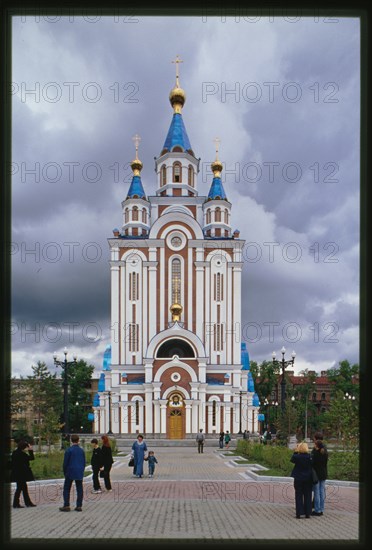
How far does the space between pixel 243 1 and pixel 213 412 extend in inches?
1671

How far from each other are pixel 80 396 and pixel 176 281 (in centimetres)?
2369

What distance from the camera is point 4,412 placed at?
159 inches

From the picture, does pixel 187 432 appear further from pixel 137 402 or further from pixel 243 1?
pixel 243 1

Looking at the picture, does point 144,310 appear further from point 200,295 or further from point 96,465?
point 96,465

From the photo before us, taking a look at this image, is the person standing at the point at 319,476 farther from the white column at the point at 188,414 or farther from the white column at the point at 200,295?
the white column at the point at 200,295

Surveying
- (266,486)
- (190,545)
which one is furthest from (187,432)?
(190,545)

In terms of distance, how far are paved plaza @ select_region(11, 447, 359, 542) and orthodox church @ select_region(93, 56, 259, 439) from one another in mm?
27007

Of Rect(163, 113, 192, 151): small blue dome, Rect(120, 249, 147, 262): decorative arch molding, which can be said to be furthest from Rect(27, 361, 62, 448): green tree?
Rect(163, 113, 192, 151): small blue dome

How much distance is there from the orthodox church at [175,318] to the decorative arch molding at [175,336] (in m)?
0.07

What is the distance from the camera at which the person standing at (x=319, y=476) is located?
10.9 metres

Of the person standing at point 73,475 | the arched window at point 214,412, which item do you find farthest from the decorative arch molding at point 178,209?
the person standing at point 73,475

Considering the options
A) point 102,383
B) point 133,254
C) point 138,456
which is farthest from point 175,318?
point 138,456

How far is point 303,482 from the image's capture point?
1046cm

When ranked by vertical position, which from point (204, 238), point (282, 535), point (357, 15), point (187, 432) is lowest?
point (187, 432)
